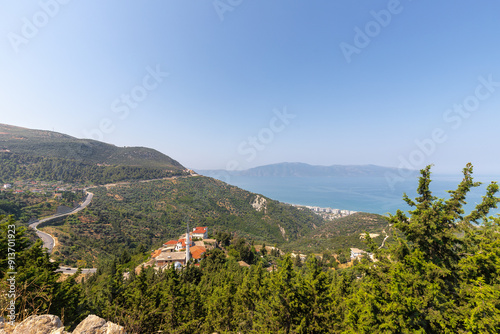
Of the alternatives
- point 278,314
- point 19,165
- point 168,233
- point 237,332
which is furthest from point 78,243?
point 19,165

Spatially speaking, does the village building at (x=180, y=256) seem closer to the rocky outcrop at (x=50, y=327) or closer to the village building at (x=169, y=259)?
the village building at (x=169, y=259)

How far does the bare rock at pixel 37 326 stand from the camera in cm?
358

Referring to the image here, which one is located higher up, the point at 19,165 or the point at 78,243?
the point at 19,165

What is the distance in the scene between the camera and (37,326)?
143 inches

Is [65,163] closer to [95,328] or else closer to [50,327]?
[50,327]

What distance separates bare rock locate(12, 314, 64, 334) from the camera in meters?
3.58

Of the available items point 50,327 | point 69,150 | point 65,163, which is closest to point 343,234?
point 50,327

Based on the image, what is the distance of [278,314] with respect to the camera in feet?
27.6

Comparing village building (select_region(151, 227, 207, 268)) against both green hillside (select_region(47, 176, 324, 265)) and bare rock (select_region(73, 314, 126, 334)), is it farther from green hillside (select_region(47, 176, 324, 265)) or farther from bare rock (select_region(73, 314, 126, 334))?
bare rock (select_region(73, 314, 126, 334))

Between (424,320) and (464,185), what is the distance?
432 cm

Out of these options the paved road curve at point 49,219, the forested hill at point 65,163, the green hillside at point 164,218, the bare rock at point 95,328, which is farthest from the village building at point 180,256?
the forested hill at point 65,163

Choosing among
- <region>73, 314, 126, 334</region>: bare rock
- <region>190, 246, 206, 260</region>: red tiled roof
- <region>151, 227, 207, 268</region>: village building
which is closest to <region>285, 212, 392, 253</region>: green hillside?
<region>190, 246, 206, 260</region>: red tiled roof

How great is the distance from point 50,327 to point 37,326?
0.66 feet

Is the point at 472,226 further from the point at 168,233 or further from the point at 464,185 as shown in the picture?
the point at 168,233
